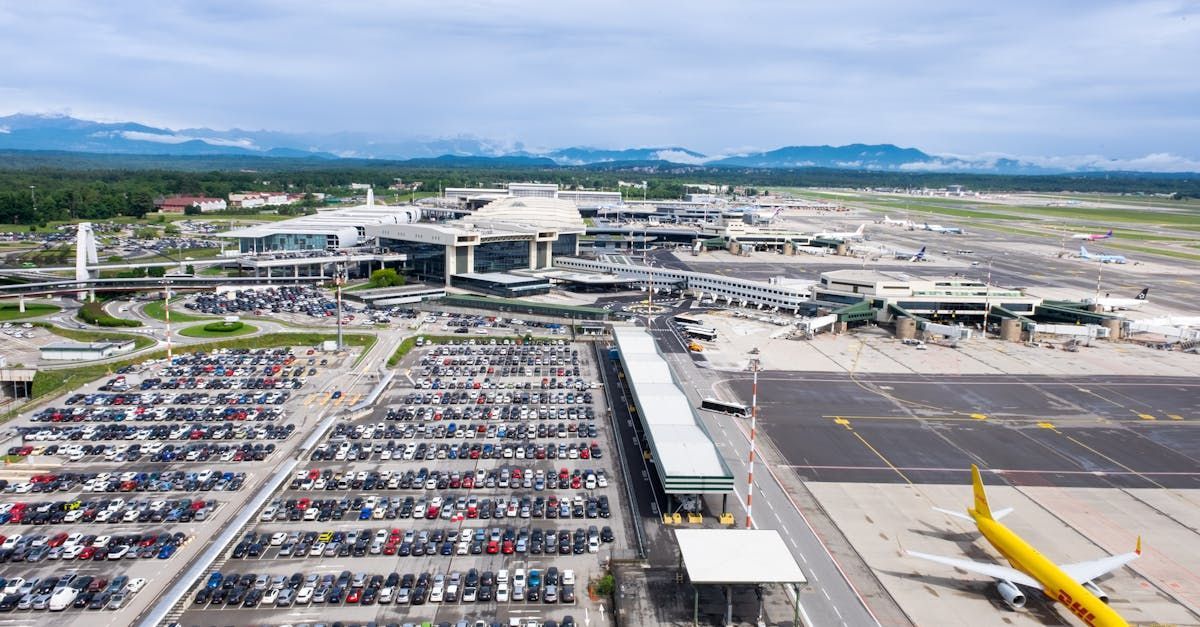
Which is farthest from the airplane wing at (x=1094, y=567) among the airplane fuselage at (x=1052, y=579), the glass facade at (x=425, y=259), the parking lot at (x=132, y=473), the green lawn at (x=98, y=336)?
the glass facade at (x=425, y=259)

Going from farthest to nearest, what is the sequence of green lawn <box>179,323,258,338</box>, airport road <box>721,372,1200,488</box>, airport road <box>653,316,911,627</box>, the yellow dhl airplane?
1. green lawn <box>179,323,258,338</box>
2. airport road <box>721,372,1200,488</box>
3. airport road <box>653,316,911,627</box>
4. the yellow dhl airplane

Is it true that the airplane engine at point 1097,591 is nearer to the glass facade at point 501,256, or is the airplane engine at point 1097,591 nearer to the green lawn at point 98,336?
the green lawn at point 98,336

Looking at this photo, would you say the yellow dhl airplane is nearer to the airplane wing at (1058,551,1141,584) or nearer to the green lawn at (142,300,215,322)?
the airplane wing at (1058,551,1141,584)

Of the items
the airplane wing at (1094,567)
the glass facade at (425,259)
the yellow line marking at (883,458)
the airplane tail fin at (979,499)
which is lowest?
the yellow line marking at (883,458)

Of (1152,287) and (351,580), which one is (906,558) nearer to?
(351,580)

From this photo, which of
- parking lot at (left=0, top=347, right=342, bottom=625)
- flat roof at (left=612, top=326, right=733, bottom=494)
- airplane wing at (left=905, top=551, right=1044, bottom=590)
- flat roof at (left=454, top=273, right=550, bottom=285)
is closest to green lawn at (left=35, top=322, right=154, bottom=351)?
parking lot at (left=0, top=347, right=342, bottom=625)
